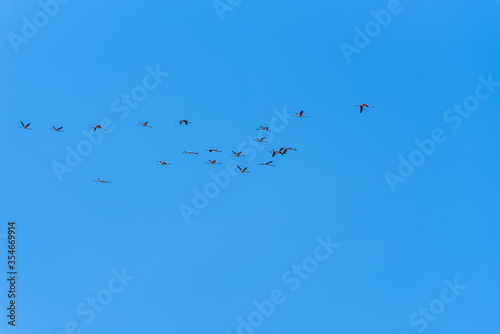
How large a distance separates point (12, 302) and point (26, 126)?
16.2 metres

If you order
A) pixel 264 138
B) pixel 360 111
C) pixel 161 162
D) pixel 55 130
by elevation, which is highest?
pixel 55 130

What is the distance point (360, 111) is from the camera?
242 feet

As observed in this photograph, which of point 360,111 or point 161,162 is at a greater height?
point 161,162

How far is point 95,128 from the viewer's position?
2921 inches

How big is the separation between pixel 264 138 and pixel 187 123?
7392 mm

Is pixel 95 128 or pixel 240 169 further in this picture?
pixel 240 169

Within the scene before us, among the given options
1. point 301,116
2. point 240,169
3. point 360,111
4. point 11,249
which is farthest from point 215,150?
point 11,249

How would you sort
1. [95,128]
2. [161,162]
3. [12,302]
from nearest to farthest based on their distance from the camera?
[12,302] < [95,128] < [161,162]

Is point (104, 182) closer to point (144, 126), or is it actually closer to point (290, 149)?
point (144, 126)

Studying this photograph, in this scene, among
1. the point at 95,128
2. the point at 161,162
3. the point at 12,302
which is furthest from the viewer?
the point at 161,162

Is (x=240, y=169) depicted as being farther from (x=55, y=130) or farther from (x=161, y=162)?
(x=55, y=130)

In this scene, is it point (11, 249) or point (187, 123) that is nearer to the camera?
point (11, 249)

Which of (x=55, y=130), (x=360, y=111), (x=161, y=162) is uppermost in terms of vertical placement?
(x=55, y=130)

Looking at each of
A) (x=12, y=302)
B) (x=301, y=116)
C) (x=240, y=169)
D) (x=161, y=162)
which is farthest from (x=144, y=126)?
(x=12, y=302)
